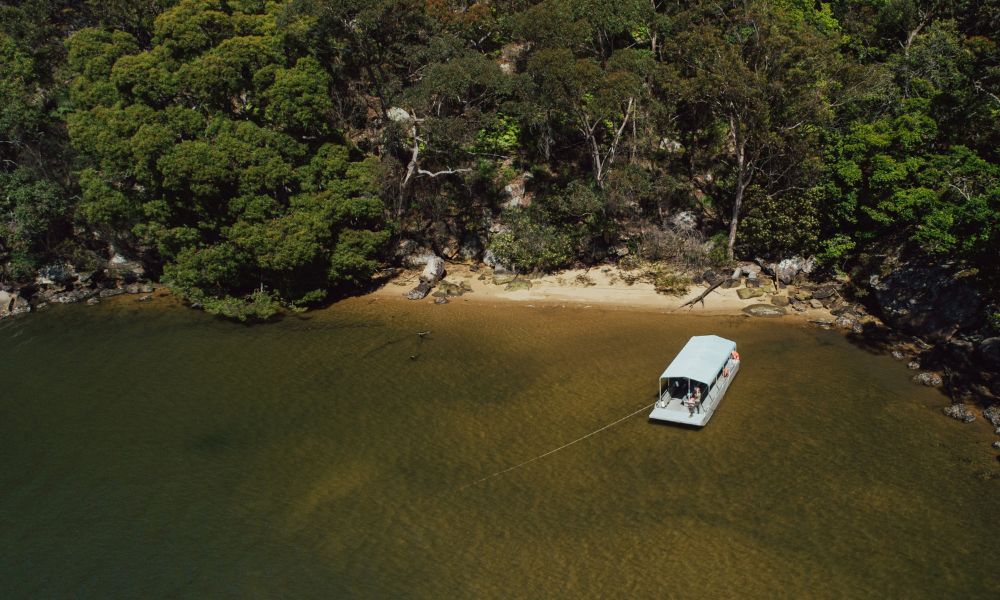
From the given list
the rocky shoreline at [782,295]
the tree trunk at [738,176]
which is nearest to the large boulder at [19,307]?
the rocky shoreline at [782,295]

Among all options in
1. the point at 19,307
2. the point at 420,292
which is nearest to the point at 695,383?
the point at 420,292

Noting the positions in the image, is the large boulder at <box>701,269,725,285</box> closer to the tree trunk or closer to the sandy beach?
the sandy beach

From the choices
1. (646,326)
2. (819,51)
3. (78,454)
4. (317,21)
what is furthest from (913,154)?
(78,454)

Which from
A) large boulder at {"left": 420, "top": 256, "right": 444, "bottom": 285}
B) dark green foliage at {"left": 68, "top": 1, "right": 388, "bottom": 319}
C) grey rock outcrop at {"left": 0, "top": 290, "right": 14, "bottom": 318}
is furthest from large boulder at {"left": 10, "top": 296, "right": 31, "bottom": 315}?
large boulder at {"left": 420, "top": 256, "right": 444, "bottom": 285}

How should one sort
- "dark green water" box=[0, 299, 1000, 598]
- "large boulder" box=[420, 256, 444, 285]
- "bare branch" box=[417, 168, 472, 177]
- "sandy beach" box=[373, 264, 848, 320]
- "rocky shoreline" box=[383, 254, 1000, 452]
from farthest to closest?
1. "large boulder" box=[420, 256, 444, 285]
2. "bare branch" box=[417, 168, 472, 177]
3. "sandy beach" box=[373, 264, 848, 320]
4. "rocky shoreline" box=[383, 254, 1000, 452]
5. "dark green water" box=[0, 299, 1000, 598]

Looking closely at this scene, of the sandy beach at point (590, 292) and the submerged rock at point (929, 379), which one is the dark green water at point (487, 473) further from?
the sandy beach at point (590, 292)

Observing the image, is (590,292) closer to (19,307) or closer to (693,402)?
(693,402)

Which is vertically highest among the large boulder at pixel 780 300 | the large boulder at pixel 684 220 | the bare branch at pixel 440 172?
the bare branch at pixel 440 172
